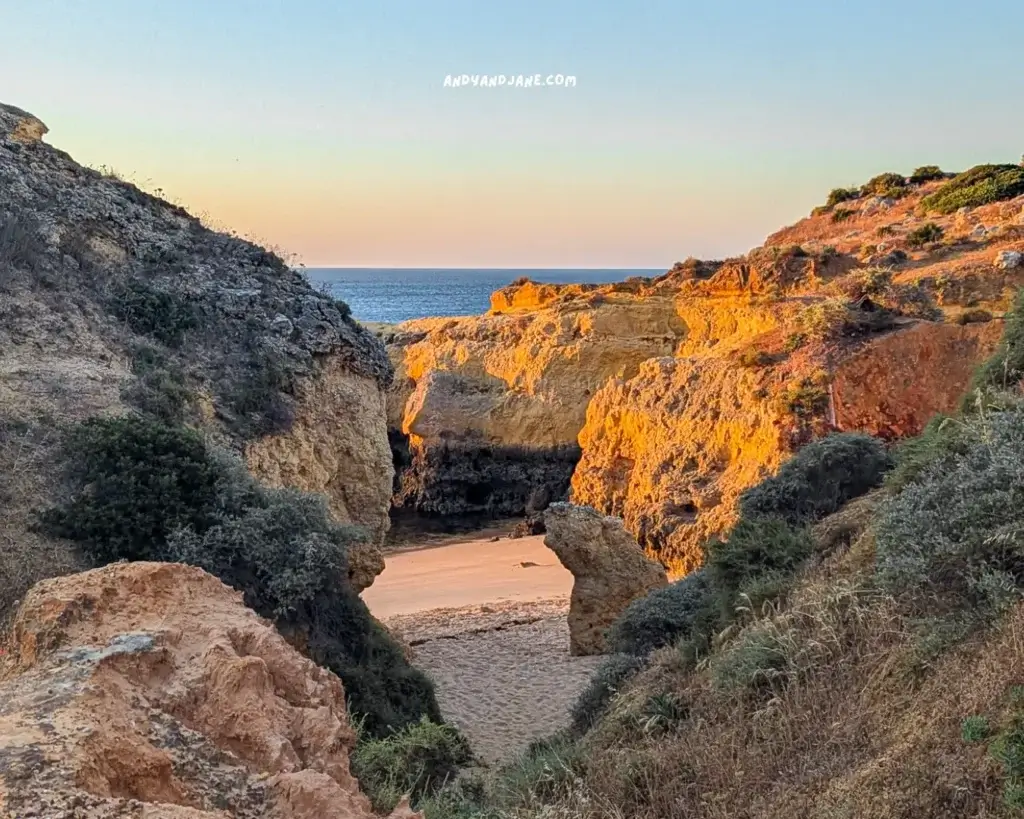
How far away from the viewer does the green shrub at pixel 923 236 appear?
91.5ft

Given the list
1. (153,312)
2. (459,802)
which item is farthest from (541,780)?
(153,312)

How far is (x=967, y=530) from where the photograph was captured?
577 centimetres

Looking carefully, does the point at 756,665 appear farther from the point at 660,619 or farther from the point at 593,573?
the point at 593,573

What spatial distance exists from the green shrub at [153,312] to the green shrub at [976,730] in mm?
10323

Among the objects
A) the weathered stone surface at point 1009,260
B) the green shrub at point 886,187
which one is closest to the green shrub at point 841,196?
the green shrub at point 886,187

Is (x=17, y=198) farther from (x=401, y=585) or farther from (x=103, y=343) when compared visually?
(x=401, y=585)

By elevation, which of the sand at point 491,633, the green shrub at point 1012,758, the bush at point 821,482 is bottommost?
the sand at point 491,633

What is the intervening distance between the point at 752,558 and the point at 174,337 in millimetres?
7979

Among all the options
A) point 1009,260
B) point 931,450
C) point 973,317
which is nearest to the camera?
point 931,450

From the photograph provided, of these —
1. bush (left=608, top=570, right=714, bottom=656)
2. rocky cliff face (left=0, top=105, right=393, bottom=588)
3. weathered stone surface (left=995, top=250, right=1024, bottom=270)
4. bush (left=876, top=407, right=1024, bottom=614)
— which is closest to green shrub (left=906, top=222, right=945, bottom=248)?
weathered stone surface (left=995, top=250, right=1024, bottom=270)

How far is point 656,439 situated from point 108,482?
14826mm

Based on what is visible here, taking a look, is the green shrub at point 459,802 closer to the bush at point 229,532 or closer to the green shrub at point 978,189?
the bush at point 229,532

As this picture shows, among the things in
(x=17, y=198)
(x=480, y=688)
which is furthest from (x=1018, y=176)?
(x=17, y=198)

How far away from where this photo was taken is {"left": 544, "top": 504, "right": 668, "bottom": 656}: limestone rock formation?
46.6 feet
